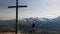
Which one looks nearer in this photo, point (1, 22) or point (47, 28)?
point (47, 28)

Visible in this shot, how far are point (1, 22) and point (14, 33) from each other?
0.39m

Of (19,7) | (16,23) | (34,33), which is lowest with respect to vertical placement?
Result: (34,33)

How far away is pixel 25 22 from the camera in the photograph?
3268 mm

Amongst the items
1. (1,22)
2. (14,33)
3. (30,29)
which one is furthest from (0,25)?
(30,29)

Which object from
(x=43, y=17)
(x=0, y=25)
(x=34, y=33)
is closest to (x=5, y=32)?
(x=0, y=25)

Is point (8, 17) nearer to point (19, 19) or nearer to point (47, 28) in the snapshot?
point (19, 19)

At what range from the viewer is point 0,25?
11.1 feet

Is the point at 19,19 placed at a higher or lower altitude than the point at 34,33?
higher

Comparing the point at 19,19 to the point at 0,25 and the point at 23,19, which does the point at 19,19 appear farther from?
the point at 0,25

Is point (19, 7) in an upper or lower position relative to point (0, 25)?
upper

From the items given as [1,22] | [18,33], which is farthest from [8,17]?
[18,33]

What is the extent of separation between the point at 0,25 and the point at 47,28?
1.00 m

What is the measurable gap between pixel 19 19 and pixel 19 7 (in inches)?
9.6

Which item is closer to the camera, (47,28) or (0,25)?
(47,28)
